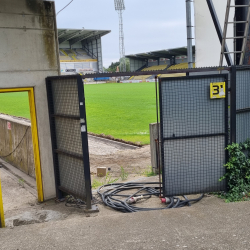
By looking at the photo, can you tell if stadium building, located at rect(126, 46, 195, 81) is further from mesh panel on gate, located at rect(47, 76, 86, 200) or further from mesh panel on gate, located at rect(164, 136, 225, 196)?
mesh panel on gate, located at rect(164, 136, 225, 196)

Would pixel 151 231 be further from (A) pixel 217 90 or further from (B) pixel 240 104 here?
(B) pixel 240 104

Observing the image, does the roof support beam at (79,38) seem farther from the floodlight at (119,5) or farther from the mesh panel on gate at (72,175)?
the mesh panel on gate at (72,175)

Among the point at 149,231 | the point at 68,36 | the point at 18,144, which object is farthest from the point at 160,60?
the point at 149,231

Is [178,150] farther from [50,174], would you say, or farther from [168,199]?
[50,174]

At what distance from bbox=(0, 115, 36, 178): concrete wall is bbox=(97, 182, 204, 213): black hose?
3.08m

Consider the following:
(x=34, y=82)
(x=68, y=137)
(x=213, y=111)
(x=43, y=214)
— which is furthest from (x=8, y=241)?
(x=213, y=111)

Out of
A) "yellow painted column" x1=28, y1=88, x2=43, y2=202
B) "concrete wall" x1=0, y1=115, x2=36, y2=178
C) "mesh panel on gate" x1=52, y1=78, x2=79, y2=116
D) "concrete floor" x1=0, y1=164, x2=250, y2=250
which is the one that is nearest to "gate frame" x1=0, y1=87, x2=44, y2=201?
"yellow painted column" x1=28, y1=88, x2=43, y2=202

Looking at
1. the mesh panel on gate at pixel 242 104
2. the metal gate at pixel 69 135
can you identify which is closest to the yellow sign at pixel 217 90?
the mesh panel on gate at pixel 242 104

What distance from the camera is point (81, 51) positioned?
79500mm

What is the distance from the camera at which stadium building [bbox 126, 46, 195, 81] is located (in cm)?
7338

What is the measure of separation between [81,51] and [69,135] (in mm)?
75896

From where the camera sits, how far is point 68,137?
649cm

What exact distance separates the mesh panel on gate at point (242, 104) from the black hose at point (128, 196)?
4.78 ft

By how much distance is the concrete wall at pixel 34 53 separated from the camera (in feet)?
21.2
